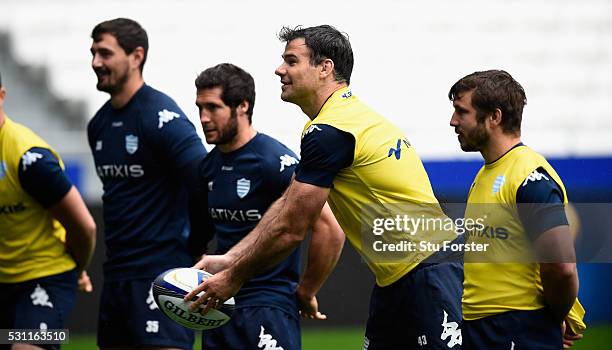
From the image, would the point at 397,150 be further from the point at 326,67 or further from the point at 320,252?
the point at 320,252

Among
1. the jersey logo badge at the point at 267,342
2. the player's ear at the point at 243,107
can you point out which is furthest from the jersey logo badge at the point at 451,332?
the player's ear at the point at 243,107

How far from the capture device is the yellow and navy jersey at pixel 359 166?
181 inches

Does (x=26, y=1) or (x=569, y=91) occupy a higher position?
(x=26, y=1)

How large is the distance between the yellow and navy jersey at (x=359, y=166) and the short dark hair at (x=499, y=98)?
1.46ft

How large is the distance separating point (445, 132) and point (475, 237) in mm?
7205

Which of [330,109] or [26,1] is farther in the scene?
[26,1]

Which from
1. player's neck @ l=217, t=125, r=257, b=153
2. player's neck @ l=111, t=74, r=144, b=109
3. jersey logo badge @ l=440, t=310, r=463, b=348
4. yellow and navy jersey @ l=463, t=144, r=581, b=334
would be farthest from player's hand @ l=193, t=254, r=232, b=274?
player's neck @ l=111, t=74, r=144, b=109

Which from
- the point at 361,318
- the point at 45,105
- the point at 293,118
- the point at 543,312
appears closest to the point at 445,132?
the point at 293,118

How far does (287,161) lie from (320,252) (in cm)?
54

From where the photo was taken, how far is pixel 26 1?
1354 centimetres

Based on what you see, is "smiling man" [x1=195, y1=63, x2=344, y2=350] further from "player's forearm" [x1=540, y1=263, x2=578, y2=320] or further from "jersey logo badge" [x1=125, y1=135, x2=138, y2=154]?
"player's forearm" [x1=540, y1=263, x2=578, y2=320]

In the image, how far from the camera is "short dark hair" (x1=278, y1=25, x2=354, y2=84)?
4.96 m

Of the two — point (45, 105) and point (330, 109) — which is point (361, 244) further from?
point (45, 105)

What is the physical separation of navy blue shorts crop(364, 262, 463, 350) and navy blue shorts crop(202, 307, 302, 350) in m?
0.73
